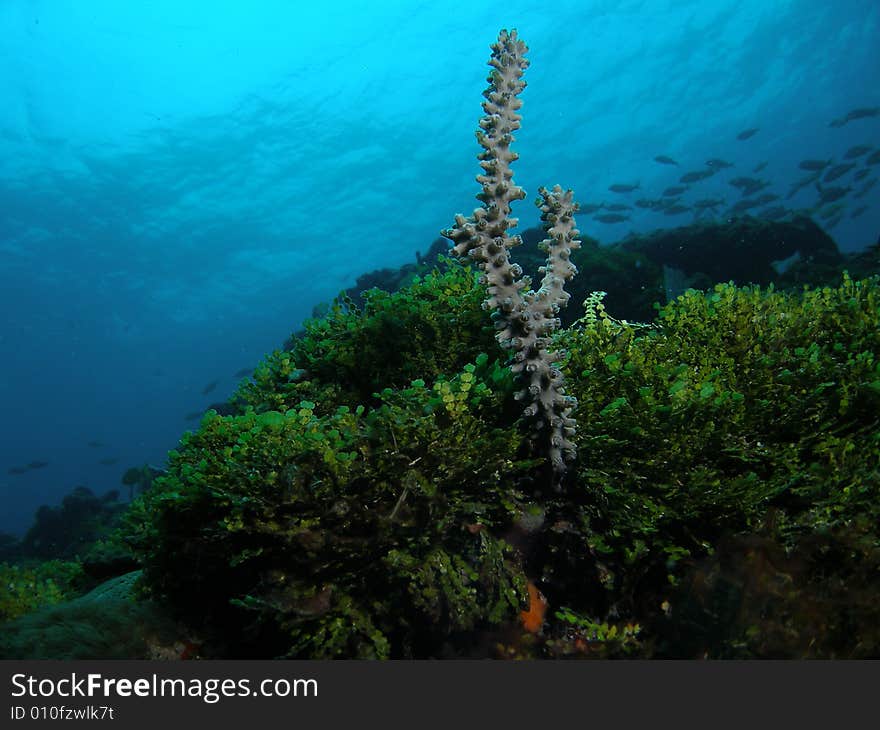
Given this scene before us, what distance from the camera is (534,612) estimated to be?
3018 mm

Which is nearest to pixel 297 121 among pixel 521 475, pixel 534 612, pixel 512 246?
pixel 512 246

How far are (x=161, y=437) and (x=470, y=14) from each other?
122 m

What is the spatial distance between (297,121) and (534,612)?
59342mm

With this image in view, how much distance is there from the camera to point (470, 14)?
49.9m

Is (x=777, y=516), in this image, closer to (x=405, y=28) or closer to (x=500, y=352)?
(x=500, y=352)

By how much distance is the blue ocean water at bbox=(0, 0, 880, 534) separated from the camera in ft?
156

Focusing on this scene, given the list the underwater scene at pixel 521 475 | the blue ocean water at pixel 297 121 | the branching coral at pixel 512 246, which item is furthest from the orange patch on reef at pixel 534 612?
the blue ocean water at pixel 297 121

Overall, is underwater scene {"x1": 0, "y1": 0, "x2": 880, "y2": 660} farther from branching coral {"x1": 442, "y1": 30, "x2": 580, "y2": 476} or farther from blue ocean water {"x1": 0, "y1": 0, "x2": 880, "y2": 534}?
blue ocean water {"x1": 0, "y1": 0, "x2": 880, "y2": 534}

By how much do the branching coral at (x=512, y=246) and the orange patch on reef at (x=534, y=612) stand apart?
81 centimetres

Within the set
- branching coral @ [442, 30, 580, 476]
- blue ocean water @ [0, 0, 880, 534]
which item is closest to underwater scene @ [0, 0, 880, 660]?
Result: branching coral @ [442, 30, 580, 476]

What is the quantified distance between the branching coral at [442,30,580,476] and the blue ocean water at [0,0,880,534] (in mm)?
34830

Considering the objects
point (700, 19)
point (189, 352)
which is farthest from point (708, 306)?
point (189, 352)

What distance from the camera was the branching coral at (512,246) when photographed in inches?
107

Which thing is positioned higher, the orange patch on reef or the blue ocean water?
the blue ocean water
